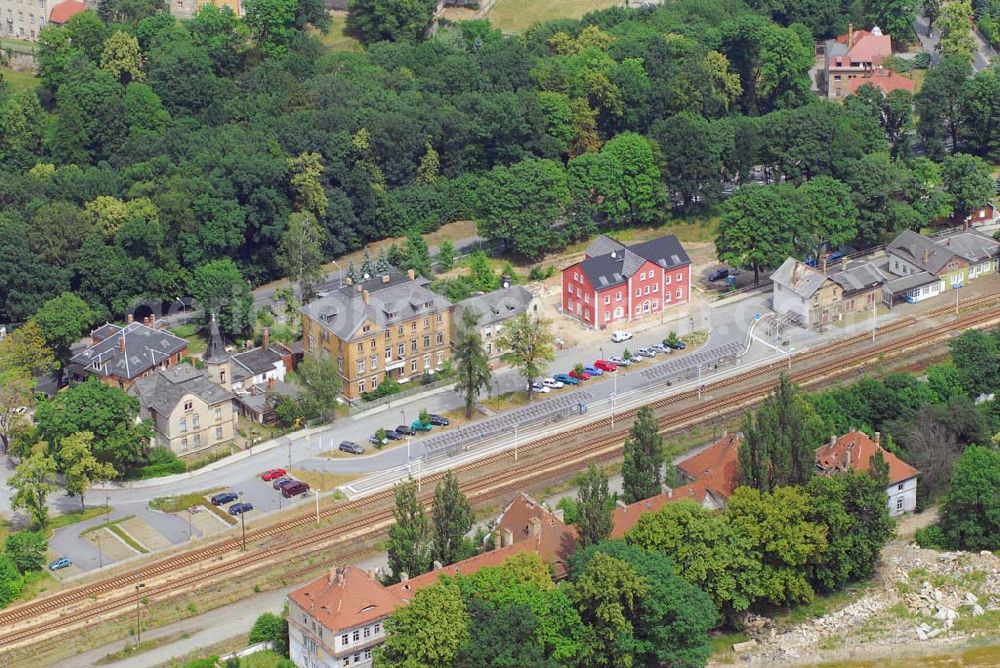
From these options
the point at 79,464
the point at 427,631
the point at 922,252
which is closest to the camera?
the point at 427,631

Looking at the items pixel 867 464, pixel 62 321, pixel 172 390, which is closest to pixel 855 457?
pixel 867 464

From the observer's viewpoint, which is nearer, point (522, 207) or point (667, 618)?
point (667, 618)

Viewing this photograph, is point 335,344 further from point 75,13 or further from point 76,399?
point 75,13

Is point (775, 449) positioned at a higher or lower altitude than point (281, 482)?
higher

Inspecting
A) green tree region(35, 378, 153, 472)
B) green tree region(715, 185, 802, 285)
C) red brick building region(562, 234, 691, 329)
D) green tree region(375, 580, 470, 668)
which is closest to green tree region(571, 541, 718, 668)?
green tree region(375, 580, 470, 668)

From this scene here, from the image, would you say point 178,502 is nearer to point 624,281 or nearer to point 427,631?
point 427,631

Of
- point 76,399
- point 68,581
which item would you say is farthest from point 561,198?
point 68,581
